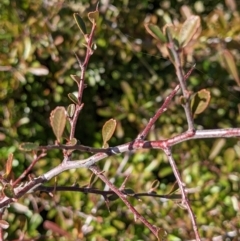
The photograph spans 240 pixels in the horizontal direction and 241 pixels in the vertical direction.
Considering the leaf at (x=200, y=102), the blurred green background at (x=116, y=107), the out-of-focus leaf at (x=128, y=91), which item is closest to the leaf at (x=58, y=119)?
the leaf at (x=200, y=102)

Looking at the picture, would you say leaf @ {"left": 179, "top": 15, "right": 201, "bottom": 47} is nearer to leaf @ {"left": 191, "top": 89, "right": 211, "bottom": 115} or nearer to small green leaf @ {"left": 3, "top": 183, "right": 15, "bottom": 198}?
leaf @ {"left": 191, "top": 89, "right": 211, "bottom": 115}

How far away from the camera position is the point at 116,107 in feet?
5.57

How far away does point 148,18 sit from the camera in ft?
5.62

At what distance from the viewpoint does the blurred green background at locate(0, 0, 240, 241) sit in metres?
1.45

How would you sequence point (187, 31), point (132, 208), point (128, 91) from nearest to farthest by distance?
point (187, 31)
point (132, 208)
point (128, 91)

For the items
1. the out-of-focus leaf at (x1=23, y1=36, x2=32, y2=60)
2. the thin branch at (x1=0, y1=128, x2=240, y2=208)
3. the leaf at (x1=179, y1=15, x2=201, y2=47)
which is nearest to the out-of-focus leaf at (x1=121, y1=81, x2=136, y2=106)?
the out-of-focus leaf at (x1=23, y1=36, x2=32, y2=60)

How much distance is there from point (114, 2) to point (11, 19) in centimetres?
42

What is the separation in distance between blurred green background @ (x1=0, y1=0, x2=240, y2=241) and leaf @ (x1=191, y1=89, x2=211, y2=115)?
25.5 inches

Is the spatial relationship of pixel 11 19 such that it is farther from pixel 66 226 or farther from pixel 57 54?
pixel 66 226

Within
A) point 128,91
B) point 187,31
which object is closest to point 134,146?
point 187,31

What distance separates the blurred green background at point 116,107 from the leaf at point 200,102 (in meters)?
0.65

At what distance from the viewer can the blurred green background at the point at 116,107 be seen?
A: 1449 mm

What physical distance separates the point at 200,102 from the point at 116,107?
102 cm

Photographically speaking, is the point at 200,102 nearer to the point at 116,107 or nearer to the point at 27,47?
the point at 27,47
